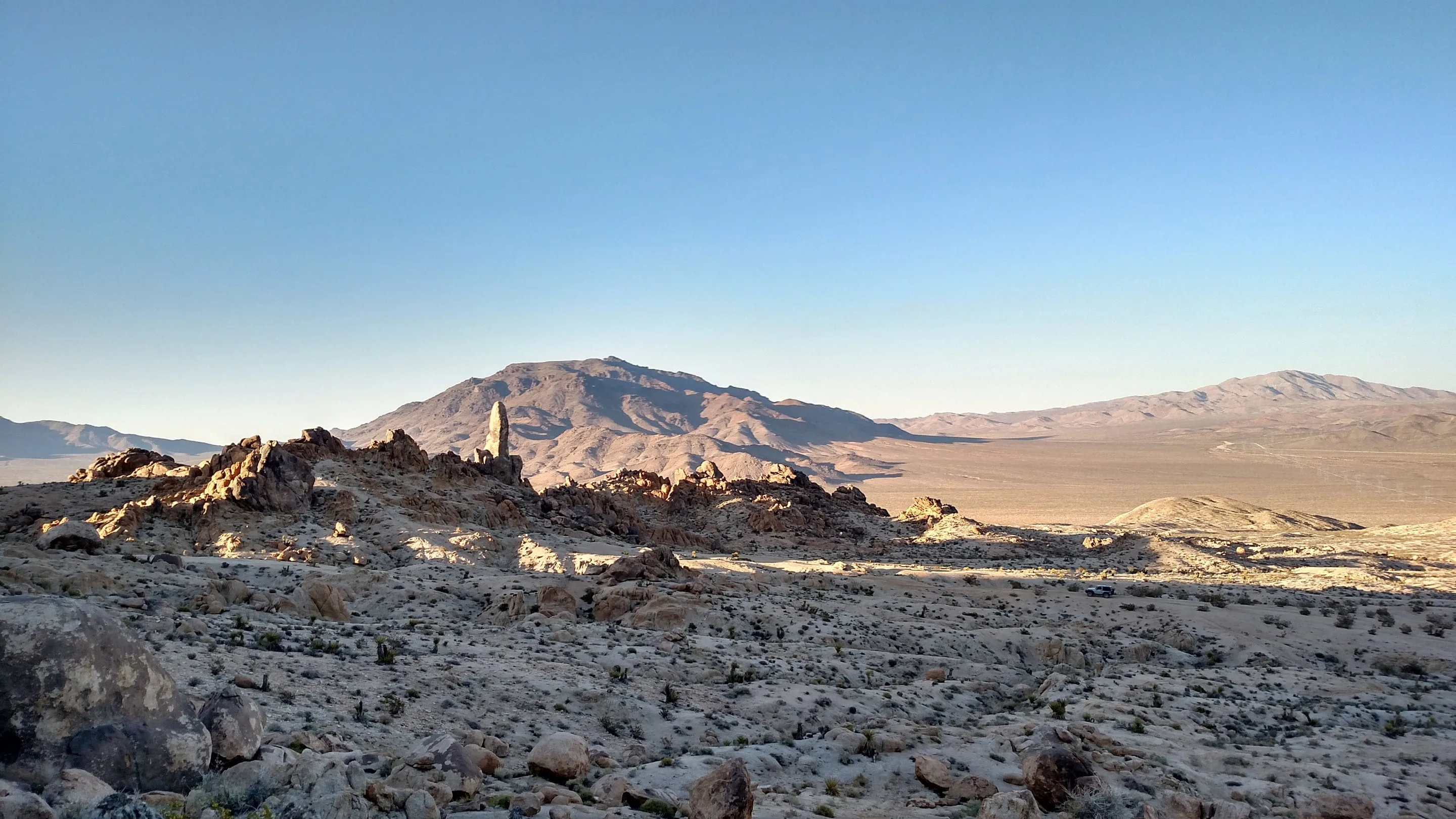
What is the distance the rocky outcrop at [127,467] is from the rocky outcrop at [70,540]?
1791 cm

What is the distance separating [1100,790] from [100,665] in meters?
11.2

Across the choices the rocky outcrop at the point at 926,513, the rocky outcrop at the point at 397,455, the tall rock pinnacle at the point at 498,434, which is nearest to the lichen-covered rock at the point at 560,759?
the rocky outcrop at the point at 397,455

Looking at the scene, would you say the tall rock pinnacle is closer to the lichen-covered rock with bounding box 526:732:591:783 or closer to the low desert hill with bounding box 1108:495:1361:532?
the lichen-covered rock with bounding box 526:732:591:783

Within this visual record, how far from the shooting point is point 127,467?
38.9 meters

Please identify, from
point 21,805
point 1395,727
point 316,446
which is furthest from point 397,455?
point 1395,727

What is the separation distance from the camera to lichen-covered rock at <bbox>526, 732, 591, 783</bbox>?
9688 mm

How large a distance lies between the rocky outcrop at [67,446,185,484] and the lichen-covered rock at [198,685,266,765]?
3573 centimetres

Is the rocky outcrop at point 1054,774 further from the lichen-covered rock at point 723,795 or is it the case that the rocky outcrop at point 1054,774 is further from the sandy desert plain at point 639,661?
the lichen-covered rock at point 723,795

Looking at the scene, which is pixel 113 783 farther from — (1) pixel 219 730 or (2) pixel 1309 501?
(2) pixel 1309 501

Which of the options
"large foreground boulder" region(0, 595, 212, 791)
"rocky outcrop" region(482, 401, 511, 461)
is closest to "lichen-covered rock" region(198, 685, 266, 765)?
"large foreground boulder" region(0, 595, 212, 791)

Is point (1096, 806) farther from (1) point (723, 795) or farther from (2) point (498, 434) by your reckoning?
(2) point (498, 434)

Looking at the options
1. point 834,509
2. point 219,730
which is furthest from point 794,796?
point 834,509

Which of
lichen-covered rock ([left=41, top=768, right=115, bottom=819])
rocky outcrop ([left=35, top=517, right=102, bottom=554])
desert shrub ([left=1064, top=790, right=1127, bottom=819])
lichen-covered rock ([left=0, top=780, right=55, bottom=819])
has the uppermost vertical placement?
rocky outcrop ([left=35, top=517, right=102, bottom=554])

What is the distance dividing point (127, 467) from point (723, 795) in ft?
143
